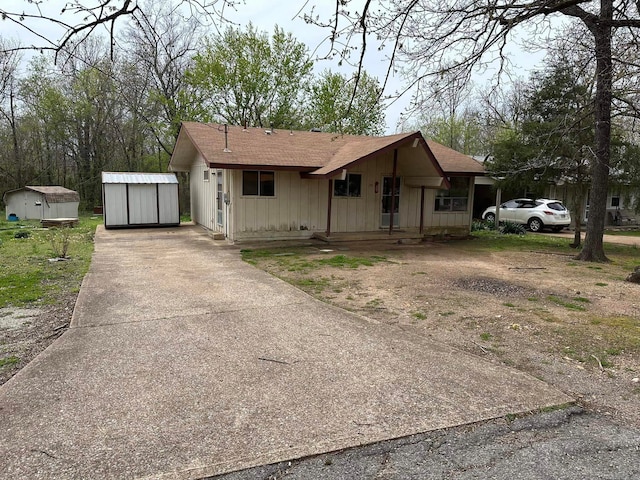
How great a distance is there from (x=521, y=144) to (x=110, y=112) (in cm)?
2521

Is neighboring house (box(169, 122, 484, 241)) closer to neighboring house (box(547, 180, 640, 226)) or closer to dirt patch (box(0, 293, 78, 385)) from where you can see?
dirt patch (box(0, 293, 78, 385))

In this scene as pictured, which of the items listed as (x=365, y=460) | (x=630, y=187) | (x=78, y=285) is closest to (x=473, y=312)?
(x=365, y=460)

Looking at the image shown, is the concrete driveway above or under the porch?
under

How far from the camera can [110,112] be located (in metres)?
28.9

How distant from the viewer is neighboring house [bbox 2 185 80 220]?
20.7 metres

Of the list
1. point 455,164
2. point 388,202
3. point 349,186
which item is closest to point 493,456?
point 349,186

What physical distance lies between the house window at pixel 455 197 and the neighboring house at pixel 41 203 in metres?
16.9

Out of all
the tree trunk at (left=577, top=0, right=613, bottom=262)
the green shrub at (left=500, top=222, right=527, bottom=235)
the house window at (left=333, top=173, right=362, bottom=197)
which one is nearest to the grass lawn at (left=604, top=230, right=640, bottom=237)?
the green shrub at (left=500, top=222, right=527, bottom=235)

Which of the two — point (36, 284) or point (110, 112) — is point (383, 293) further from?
point (110, 112)

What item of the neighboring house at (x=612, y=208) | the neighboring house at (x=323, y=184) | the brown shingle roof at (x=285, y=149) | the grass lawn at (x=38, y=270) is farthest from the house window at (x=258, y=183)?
the neighboring house at (x=612, y=208)

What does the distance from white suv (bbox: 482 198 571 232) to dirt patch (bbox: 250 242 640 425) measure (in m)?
8.55

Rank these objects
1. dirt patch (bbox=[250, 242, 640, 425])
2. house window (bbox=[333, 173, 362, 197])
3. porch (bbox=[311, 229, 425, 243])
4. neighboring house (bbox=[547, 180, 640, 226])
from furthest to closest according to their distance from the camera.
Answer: neighboring house (bbox=[547, 180, 640, 226])
house window (bbox=[333, 173, 362, 197])
porch (bbox=[311, 229, 425, 243])
dirt patch (bbox=[250, 242, 640, 425])

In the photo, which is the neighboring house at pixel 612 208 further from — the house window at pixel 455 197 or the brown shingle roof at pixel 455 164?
the house window at pixel 455 197

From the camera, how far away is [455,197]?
639 inches
